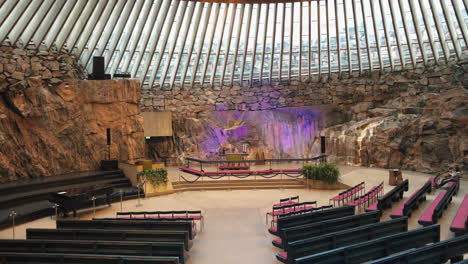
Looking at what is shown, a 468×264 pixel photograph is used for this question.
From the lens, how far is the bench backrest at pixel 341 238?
4.86 m

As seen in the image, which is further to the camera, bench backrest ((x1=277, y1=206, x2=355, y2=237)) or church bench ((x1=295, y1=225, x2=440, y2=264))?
bench backrest ((x1=277, y1=206, x2=355, y2=237))

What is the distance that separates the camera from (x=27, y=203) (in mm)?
10125

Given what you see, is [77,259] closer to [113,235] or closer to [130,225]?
[113,235]

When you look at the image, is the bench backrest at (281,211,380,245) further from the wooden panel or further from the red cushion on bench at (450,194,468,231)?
the wooden panel

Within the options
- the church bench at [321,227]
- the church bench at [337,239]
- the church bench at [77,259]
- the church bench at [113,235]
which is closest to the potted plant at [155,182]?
the church bench at [113,235]

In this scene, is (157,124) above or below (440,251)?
above

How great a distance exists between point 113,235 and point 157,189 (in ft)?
21.2

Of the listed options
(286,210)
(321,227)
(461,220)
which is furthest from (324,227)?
(286,210)

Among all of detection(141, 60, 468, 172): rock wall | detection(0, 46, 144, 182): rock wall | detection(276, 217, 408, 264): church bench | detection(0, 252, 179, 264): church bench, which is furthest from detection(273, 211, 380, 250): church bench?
detection(0, 46, 144, 182): rock wall

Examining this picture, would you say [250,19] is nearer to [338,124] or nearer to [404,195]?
[338,124]

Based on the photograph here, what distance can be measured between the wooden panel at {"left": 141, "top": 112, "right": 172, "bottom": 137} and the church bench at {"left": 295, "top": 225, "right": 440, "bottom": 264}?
49.6ft

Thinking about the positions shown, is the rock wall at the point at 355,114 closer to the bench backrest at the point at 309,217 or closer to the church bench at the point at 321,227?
the bench backrest at the point at 309,217

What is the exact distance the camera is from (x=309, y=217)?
680cm

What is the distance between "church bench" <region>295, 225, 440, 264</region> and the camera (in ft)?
14.4
